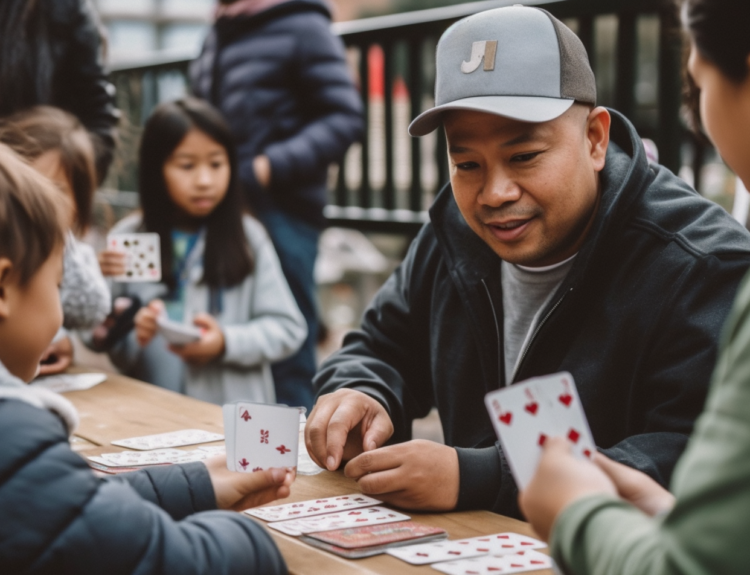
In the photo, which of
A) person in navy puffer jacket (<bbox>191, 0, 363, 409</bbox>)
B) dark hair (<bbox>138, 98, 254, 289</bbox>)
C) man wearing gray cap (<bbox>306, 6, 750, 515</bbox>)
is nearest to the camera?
man wearing gray cap (<bbox>306, 6, 750, 515</bbox>)

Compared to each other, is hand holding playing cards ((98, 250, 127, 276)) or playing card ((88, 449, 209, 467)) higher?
hand holding playing cards ((98, 250, 127, 276))

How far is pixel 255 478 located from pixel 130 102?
265 inches

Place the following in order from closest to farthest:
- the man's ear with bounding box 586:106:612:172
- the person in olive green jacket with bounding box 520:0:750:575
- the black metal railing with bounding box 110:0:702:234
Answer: the person in olive green jacket with bounding box 520:0:750:575
the man's ear with bounding box 586:106:612:172
the black metal railing with bounding box 110:0:702:234

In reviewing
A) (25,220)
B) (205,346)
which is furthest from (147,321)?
(25,220)

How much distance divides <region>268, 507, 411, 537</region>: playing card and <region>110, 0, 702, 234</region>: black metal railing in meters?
2.36

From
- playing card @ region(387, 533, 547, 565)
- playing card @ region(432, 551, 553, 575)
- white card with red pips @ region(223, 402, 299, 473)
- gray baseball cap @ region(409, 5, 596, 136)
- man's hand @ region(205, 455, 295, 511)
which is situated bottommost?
playing card @ region(387, 533, 547, 565)

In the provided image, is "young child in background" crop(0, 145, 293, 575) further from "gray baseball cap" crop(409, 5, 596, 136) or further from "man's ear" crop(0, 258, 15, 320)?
"gray baseball cap" crop(409, 5, 596, 136)

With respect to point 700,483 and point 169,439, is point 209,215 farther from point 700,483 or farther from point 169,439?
point 700,483

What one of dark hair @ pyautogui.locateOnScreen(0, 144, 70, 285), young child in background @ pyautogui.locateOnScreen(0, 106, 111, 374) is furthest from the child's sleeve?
dark hair @ pyautogui.locateOnScreen(0, 144, 70, 285)

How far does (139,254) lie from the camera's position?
3219 mm

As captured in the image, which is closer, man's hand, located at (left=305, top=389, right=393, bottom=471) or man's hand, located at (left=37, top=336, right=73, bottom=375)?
man's hand, located at (left=305, top=389, right=393, bottom=471)

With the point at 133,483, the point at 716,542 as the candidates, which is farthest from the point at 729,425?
the point at 133,483

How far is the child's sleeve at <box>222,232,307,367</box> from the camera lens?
137 inches

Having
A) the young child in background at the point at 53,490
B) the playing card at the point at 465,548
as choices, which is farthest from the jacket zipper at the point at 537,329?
the young child in background at the point at 53,490
